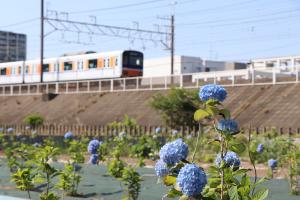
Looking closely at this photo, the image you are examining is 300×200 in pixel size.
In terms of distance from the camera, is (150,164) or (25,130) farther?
(25,130)

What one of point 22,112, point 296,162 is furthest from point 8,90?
point 296,162

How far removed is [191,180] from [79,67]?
40408 mm

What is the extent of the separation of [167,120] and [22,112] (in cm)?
1892

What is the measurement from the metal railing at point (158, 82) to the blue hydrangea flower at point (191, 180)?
26.5m

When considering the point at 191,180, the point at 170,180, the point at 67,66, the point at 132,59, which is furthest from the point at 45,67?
the point at 191,180

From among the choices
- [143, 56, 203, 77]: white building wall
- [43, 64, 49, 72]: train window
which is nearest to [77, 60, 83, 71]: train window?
[43, 64, 49, 72]: train window

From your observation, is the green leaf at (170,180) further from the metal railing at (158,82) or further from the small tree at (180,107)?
the metal railing at (158,82)

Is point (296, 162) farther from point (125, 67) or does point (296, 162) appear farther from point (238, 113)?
point (125, 67)

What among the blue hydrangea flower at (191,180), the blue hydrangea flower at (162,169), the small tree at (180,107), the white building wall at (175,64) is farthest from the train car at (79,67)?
the blue hydrangea flower at (191,180)

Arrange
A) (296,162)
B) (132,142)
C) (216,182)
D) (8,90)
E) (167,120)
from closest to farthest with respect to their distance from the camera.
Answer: (216,182), (296,162), (132,142), (167,120), (8,90)

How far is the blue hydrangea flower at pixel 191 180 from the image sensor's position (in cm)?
276

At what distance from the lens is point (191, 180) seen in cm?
276

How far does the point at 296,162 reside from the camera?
859 centimetres

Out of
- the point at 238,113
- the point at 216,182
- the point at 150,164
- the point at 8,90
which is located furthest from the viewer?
the point at 8,90
